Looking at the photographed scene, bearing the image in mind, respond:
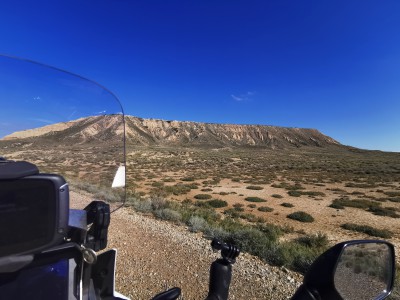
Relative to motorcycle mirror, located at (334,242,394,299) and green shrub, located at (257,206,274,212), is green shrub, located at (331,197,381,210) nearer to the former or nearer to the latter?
green shrub, located at (257,206,274,212)

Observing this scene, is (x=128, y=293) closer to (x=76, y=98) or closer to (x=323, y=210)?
(x=76, y=98)

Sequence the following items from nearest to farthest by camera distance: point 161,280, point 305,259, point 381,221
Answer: point 161,280, point 305,259, point 381,221

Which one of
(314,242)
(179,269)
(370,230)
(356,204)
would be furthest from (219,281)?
(356,204)

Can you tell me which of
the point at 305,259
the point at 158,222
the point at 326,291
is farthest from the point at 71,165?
the point at 158,222

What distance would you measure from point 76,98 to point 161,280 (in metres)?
4.11

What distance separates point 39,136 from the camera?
216cm

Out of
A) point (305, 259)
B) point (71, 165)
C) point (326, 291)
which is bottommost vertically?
point (305, 259)

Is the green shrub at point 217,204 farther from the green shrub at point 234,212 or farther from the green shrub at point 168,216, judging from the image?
the green shrub at point 168,216

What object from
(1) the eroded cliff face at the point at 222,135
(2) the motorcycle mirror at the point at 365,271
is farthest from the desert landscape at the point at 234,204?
(1) the eroded cliff face at the point at 222,135

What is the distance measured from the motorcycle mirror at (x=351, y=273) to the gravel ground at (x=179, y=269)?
3530mm

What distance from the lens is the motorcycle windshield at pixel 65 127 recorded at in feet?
6.62

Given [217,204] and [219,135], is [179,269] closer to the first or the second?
[217,204]

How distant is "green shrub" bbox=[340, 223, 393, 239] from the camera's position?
1220 cm

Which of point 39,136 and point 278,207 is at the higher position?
point 39,136
